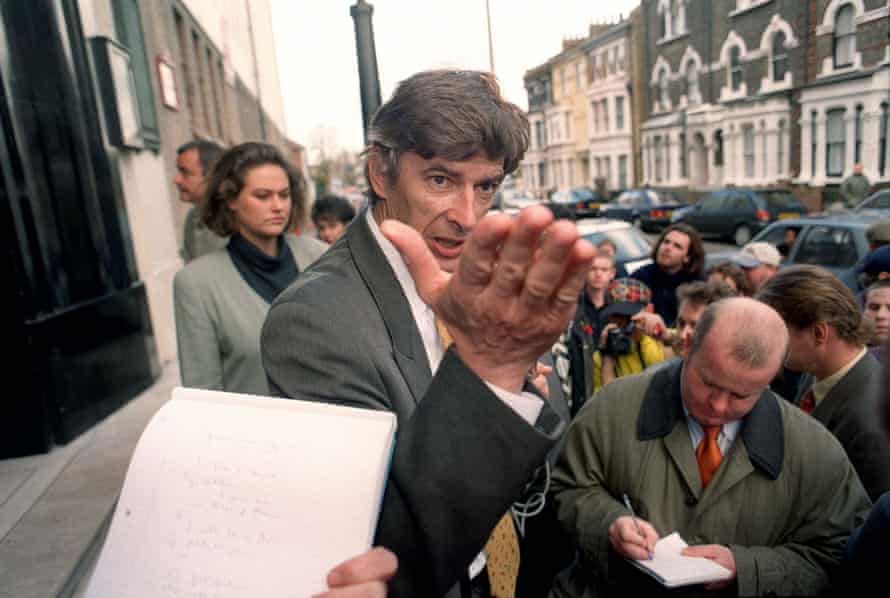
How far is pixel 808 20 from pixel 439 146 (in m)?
5.73

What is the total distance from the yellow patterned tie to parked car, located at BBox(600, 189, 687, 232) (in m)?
17.7

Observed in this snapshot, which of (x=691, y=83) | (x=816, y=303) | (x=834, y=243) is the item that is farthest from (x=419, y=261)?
(x=691, y=83)

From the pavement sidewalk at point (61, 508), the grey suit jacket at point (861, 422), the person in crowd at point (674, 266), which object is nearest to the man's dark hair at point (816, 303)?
the grey suit jacket at point (861, 422)

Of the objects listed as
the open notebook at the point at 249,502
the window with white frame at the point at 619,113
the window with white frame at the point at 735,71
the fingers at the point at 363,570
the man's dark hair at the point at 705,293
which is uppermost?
the window with white frame at the point at 619,113

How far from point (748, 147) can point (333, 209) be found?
891 centimetres

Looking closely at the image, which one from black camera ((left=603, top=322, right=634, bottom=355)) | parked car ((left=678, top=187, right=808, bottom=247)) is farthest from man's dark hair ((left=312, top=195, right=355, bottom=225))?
parked car ((left=678, top=187, right=808, bottom=247))

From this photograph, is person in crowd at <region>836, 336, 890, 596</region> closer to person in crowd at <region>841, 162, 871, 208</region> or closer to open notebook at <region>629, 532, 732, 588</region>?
open notebook at <region>629, 532, 732, 588</region>

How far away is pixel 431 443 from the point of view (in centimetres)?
80

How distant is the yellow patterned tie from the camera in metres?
1.33

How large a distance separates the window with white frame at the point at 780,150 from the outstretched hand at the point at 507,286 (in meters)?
10.7

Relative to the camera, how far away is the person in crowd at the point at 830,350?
7.00 ft

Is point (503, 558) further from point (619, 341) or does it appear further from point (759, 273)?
point (759, 273)

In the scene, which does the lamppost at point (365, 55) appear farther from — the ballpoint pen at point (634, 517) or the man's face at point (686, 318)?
the ballpoint pen at point (634, 517)

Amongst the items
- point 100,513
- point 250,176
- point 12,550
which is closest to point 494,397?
point 250,176
